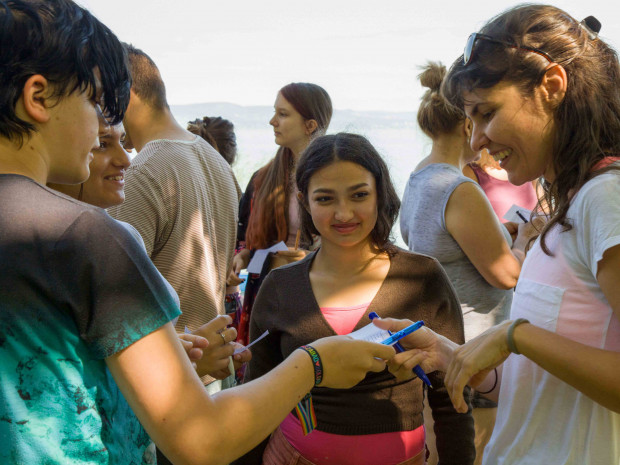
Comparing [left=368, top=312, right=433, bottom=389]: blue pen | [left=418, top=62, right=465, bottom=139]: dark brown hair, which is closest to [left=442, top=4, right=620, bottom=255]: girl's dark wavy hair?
[left=368, top=312, right=433, bottom=389]: blue pen

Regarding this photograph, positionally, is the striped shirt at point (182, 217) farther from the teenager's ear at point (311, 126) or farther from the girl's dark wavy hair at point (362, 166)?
the teenager's ear at point (311, 126)

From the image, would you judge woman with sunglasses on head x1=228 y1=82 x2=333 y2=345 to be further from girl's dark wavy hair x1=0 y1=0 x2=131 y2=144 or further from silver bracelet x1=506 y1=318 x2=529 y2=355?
girl's dark wavy hair x1=0 y1=0 x2=131 y2=144

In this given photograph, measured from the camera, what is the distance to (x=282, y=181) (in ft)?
11.2

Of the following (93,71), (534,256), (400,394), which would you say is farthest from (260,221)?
(93,71)

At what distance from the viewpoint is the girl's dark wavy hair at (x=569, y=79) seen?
3.86 feet

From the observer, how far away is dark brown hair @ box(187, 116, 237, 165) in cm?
433

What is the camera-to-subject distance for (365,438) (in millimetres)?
1591

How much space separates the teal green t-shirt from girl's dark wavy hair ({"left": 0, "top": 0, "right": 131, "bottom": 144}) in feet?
0.39

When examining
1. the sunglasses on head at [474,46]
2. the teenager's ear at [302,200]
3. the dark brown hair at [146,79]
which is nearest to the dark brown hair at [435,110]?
the teenager's ear at [302,200]

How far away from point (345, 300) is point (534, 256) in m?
0.66

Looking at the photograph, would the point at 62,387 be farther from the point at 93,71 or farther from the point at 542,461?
the point at 542,461

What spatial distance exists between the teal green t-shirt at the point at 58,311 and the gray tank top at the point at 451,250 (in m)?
1.67

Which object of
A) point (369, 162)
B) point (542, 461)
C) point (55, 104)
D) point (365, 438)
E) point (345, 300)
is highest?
point (55, 104)

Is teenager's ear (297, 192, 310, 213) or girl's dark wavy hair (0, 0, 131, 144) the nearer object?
girl's dark wavy hair (0, 0, 131, 144)
